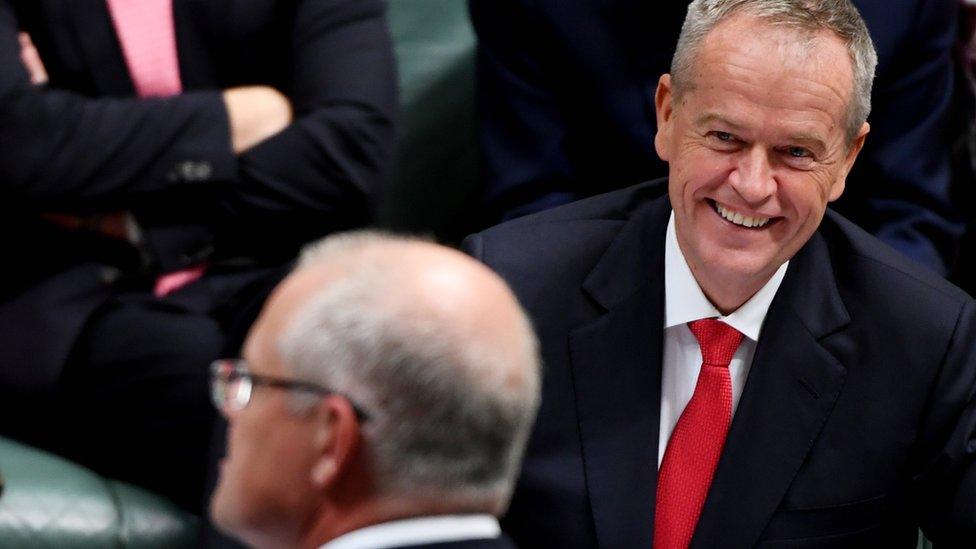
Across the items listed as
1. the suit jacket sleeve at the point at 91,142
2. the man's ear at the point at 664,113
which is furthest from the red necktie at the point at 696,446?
the suit jacket sleeve at the point at 91,142

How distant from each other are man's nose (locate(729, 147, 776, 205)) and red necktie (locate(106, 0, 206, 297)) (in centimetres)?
93

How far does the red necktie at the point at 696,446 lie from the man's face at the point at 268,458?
59 centimetres

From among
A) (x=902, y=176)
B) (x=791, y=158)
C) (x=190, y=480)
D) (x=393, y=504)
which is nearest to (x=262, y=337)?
(x=393, y=504)

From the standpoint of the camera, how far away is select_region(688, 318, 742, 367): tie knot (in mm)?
1716

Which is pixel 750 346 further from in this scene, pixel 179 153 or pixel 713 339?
pixel 179 153

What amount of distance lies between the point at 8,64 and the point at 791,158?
114 centimetres

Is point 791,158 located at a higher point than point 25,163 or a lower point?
higher

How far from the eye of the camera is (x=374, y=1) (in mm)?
2381

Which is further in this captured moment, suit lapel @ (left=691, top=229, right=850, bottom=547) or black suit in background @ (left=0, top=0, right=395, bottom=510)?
black suit in background @ (left=0, top=0, right=395, bottom=510)

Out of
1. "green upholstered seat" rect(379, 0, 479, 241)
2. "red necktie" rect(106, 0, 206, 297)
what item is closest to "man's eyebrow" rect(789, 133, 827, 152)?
"red necktie" rect(106, 0, 206, 297)

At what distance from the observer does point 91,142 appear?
7.12 ft

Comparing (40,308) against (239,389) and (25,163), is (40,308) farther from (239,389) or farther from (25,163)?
(239,389)

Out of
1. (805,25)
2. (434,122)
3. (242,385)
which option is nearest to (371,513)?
(242,385)

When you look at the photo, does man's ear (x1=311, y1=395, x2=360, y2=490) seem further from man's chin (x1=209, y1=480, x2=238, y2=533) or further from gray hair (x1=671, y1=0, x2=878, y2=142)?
gray hair (x1=671, y1=0, x2=878, y2=142)
